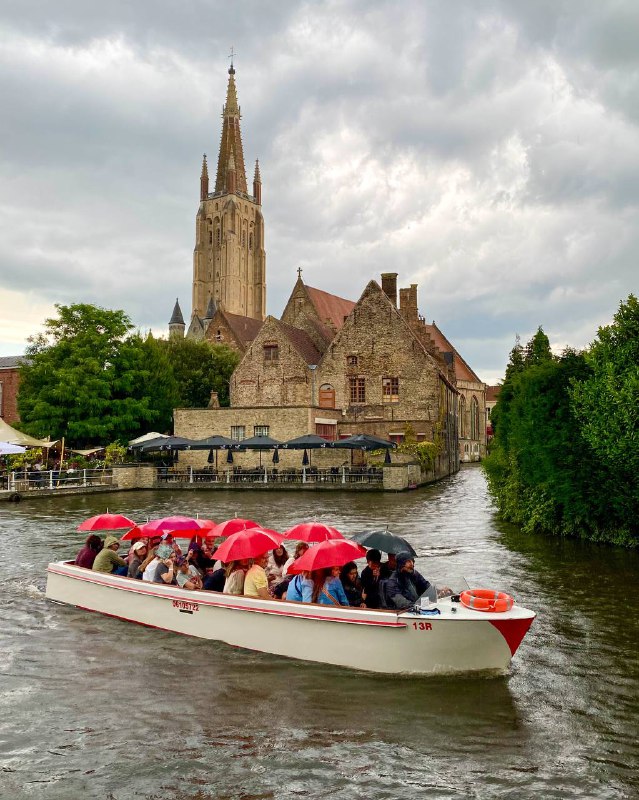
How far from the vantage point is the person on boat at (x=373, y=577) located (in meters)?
10.5

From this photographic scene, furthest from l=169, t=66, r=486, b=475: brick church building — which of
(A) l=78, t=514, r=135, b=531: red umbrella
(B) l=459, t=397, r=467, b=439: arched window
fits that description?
(A) l=78, t=514, r=135, b=531: red umbrella

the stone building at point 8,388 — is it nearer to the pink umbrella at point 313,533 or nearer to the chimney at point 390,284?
the chimney at point 390,284

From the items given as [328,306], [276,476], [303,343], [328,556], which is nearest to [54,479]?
[276,476]

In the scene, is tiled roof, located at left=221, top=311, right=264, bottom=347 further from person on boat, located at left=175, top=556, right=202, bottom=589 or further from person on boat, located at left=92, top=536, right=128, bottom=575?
person on boat, located at left=175, top=556, right=202, bottom=589

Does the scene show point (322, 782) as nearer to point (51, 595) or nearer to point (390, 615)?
point (390, 615)

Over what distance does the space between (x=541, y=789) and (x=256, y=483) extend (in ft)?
107

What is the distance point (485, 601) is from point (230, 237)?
122072mm

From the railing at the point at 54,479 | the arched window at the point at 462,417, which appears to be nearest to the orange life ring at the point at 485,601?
the railing at the point at 54,479

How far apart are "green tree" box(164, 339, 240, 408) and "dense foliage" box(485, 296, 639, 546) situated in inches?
1607

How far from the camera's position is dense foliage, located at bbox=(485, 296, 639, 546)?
17703mm

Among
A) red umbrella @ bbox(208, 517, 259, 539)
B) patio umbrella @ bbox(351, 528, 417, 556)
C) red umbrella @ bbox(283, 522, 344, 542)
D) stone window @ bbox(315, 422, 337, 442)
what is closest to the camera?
patio umbrella @ bbox(351, 528, 417, 556)

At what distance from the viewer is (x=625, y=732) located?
7.82 metres

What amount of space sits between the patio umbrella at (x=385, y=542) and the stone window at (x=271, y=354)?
41301 mm

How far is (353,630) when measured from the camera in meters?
9.76
